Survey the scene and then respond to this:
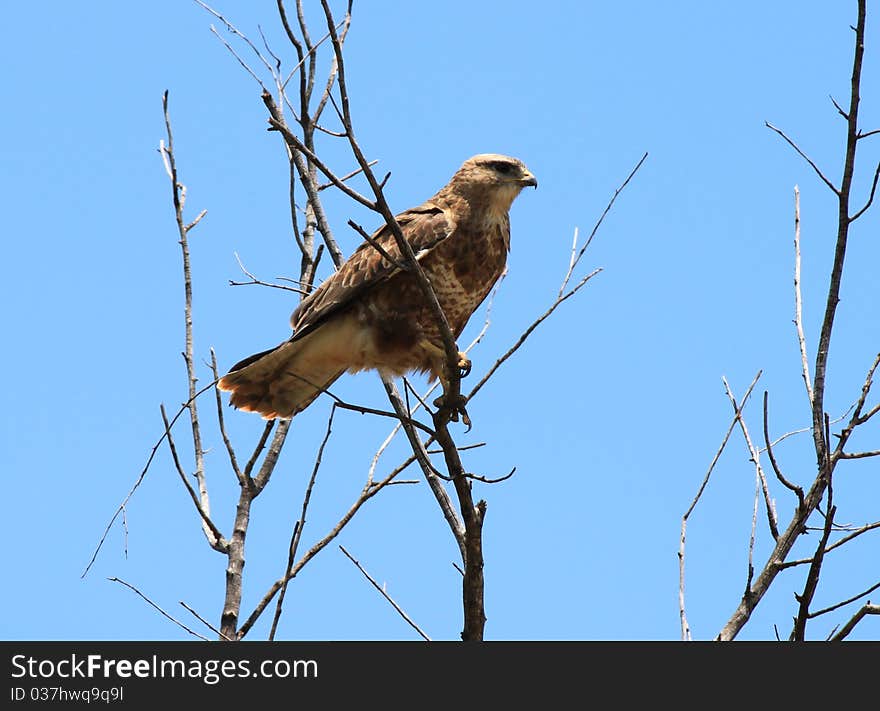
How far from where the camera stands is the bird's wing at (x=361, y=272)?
15.5 feet

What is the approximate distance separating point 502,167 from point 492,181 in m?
0.12

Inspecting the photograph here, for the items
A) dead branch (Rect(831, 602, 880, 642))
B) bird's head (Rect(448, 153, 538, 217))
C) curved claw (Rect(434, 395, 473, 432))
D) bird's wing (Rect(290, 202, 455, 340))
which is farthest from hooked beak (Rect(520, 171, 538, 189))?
dead branch (Rect(831, 602, 880, 642))

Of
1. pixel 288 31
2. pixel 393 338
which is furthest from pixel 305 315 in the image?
pixel 288 31

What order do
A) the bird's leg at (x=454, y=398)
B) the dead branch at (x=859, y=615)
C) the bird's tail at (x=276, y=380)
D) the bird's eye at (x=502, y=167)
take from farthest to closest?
the bird's eye at (x=502, y=167) < the bird's tail at (x=276, y=380) < the bird's leg at (x=454, y=398) < the dead branch at (x=859, y=615)

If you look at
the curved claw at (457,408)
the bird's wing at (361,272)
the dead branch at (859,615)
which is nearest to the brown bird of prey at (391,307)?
the bird's wing at (361,272)

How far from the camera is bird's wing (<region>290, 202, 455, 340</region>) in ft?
15.5

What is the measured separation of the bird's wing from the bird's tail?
0.37 feet

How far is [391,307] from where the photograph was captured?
4.77 metres

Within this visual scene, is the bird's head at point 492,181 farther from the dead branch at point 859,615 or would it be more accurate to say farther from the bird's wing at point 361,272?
the dead branch at point 859,615

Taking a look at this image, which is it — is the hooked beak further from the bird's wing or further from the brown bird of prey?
the bird's wing
